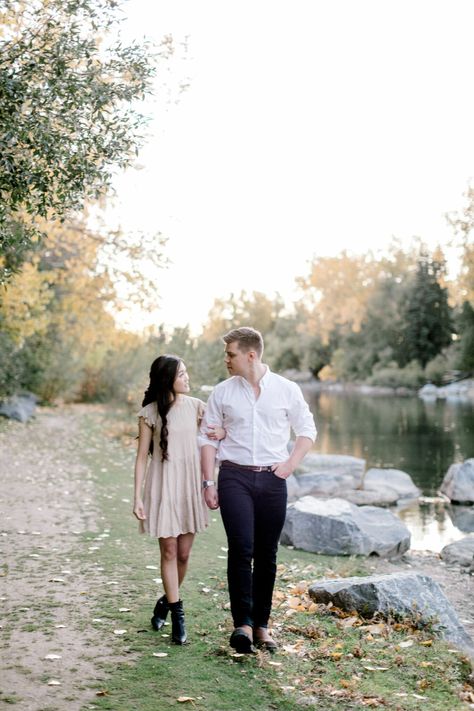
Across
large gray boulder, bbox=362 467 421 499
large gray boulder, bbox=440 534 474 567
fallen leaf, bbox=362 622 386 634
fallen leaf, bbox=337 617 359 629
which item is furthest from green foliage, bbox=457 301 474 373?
fallen leaf, bbox=362 622 386 634

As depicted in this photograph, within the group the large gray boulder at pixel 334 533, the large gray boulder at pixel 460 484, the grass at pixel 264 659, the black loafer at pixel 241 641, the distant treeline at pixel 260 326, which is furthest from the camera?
the distant treeline at pixel 260 326

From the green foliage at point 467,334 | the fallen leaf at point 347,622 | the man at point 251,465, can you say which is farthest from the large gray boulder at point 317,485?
the green foliage at point 467,334

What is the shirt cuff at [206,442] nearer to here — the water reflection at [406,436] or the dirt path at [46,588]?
the dirt path at [46,588]

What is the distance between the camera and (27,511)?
37.5 feet

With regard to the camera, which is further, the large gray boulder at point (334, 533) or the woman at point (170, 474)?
the large gray boulder at point (334, 533)

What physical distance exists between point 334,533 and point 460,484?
24.5ft

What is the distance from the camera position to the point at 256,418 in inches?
230

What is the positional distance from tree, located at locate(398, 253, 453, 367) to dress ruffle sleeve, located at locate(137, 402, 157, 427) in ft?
210

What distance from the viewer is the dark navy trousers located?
5758mm

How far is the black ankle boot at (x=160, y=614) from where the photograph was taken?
629 centimetres

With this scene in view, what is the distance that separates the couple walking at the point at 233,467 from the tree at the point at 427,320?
63.9 metres

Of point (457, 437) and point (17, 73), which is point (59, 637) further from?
point (457, 437)

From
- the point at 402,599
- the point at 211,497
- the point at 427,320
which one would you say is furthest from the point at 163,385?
the point at 427,320

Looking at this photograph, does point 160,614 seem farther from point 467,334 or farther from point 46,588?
point 467,334
